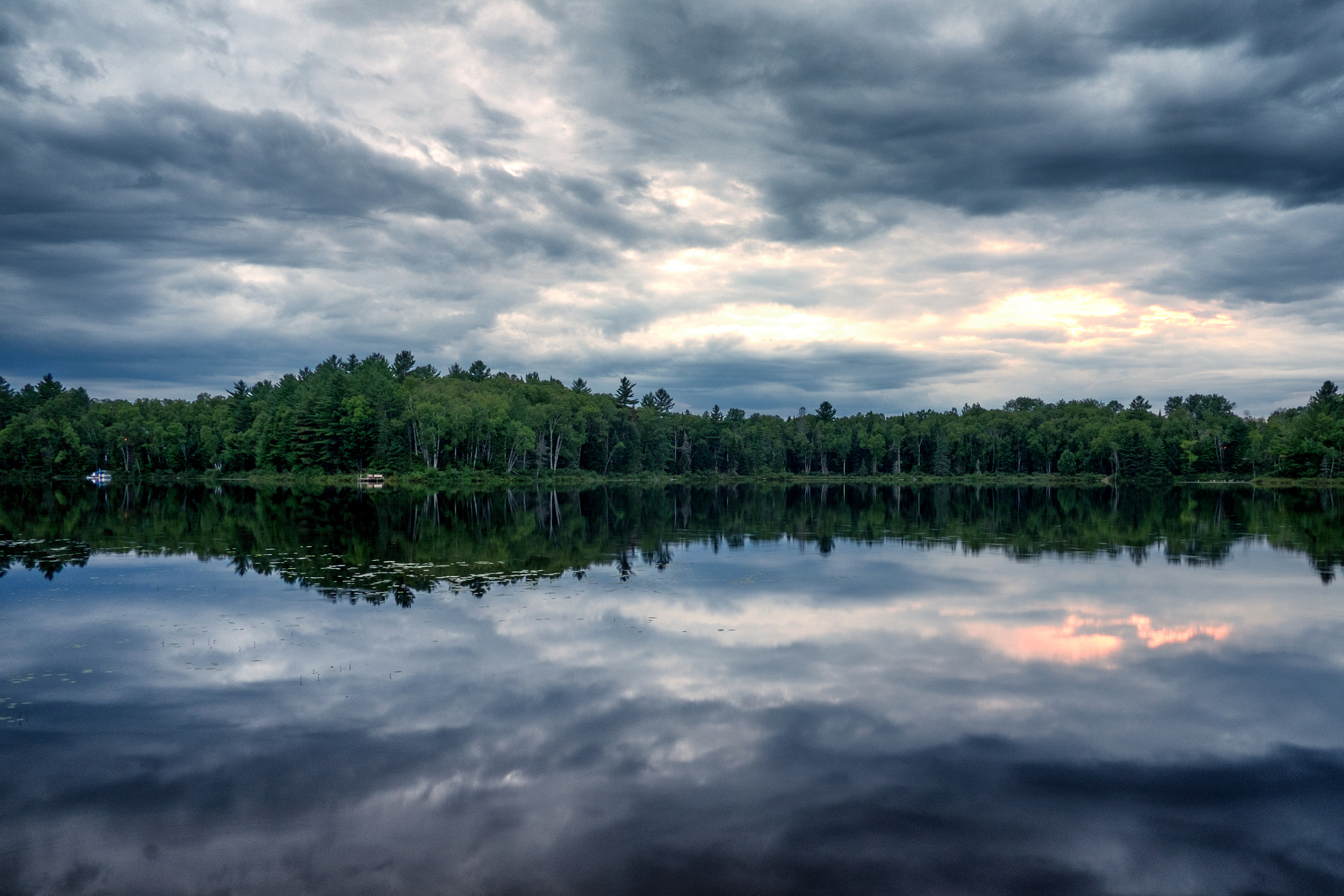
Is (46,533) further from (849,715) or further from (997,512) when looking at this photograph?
(997,512)

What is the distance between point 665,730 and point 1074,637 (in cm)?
1068

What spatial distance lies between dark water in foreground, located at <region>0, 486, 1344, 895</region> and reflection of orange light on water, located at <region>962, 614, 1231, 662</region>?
0.40 feet

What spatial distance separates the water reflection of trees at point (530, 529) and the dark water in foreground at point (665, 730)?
4.86 ft

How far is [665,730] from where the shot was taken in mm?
11547

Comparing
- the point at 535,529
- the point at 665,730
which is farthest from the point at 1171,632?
the point at 535,529

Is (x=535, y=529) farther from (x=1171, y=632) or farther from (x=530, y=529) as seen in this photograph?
(x=1171, y=632)

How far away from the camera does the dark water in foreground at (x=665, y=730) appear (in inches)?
319

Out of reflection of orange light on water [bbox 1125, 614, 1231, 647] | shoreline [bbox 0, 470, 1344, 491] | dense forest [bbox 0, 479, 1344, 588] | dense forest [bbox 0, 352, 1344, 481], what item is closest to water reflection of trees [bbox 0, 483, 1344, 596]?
dense forest [bbox 0, 479, 1344, 588]

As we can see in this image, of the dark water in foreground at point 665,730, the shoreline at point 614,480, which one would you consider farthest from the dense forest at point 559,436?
the dark water in foreground at point 665,730

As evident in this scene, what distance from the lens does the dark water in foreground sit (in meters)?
8.11

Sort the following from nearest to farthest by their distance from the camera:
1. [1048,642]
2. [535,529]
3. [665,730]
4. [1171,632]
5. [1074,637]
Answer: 1. [665,730]
2. [1048,642]
3. [1074,637]
4. [1171,632]
5. [535,529]

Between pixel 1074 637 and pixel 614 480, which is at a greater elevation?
pixel 614 480

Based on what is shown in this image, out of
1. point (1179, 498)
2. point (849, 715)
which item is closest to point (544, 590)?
point (849, 715)

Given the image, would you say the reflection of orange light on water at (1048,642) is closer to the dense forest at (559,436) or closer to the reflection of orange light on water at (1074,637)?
the reflection of orange light on water at (1074,637)
